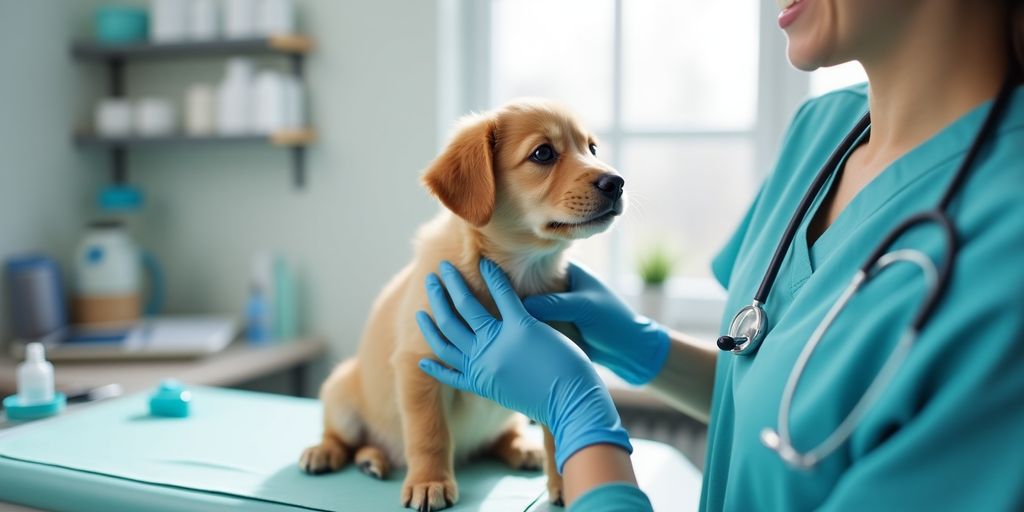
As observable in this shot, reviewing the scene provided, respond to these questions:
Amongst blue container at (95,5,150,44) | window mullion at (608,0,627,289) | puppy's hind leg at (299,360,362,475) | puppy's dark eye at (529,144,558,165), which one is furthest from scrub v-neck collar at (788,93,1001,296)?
blue container at (95,5,150,44)

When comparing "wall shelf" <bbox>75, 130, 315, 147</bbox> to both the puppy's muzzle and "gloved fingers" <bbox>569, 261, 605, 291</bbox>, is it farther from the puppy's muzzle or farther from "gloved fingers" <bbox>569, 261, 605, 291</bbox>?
the puppy's muzzle

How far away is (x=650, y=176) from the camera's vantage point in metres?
2.37

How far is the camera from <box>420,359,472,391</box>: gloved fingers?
1.01 m

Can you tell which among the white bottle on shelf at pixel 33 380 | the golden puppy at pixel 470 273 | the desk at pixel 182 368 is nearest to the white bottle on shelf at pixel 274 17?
the desk at pixel 182 368

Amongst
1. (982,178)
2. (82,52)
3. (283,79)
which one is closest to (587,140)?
(982,178)

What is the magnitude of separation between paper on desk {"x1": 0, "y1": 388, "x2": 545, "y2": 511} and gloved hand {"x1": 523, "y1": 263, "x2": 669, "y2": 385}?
21 centimetres

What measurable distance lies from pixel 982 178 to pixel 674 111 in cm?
167

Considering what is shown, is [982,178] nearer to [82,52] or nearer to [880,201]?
[880,201]

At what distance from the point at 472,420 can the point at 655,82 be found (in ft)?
4.81

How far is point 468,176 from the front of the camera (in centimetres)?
103

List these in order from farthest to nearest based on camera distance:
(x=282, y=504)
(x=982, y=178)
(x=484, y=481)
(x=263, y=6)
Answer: (x=263, y=6)
(x=484, y=481)
(x=282, y=504)
(x=982, y=178)

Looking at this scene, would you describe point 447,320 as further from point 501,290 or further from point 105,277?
point 105,277

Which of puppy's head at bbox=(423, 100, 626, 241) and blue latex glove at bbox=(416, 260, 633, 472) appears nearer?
blue latex glove at bbox=(416, 260, 633, 472)

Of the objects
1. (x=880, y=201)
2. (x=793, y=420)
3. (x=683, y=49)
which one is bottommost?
(x=793, y=420)
